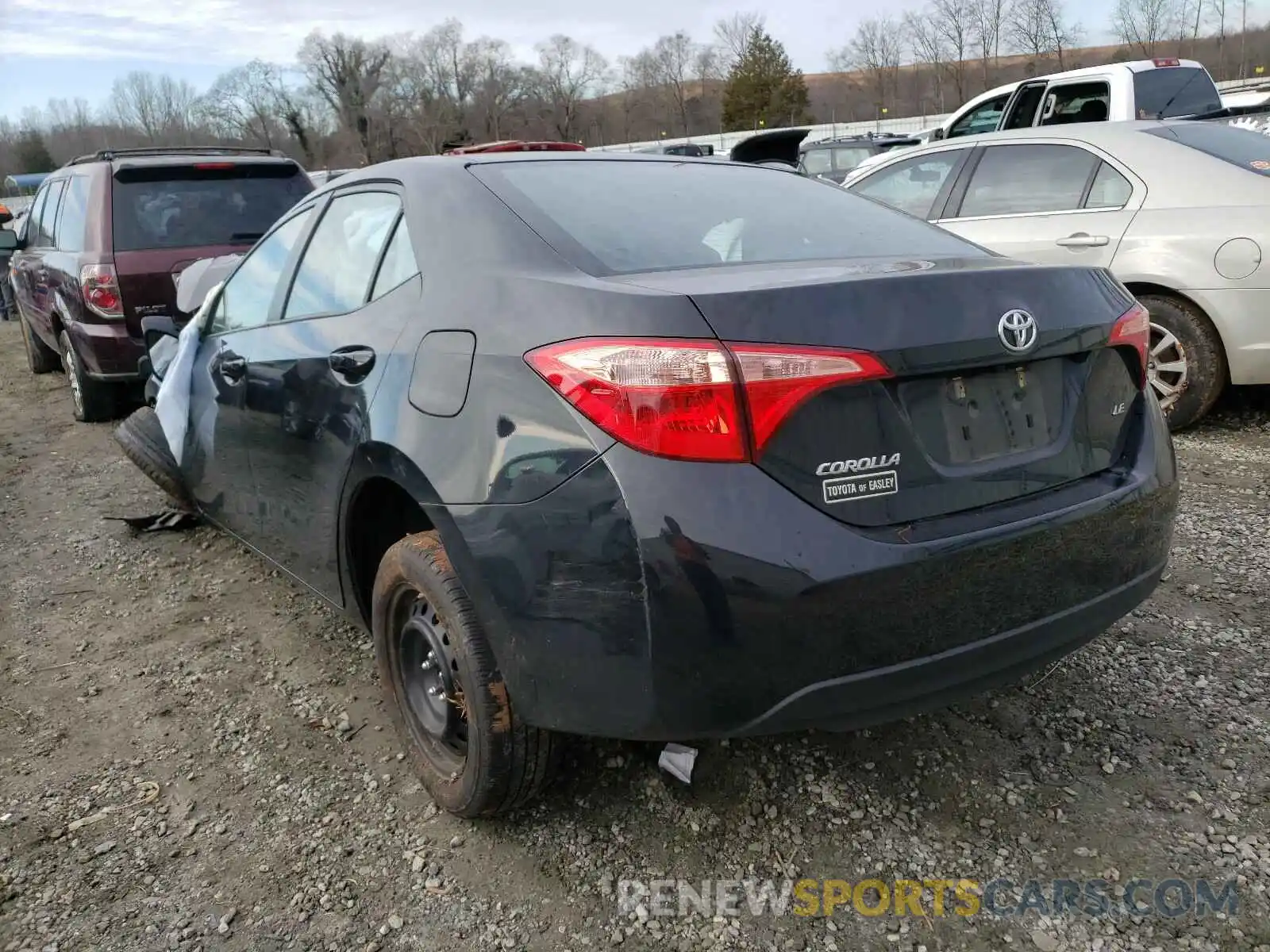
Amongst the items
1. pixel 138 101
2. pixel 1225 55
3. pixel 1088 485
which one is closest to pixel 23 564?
pixel 1088 485

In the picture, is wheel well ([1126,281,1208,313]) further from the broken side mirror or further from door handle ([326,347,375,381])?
the broken side mirror

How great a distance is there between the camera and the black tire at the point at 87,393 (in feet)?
22.3

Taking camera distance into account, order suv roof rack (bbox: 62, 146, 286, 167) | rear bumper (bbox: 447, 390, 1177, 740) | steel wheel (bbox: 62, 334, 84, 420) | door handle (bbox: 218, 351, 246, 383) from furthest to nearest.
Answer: steel wheel (bbox: 62, 334, 84, 420)
suv roof rack (bbox: 62, 146, 286, 167)
door handle (bbox: 218, 351, 246, 383)
rear bumper (bbox: 447, 390, 1177, 740)

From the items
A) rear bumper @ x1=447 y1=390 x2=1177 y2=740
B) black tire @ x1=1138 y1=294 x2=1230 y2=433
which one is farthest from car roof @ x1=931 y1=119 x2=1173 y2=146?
rear bumper @ x1=447 y1=390 x2=1177 y2=740

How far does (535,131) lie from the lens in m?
80.8

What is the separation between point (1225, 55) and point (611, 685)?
220 feet

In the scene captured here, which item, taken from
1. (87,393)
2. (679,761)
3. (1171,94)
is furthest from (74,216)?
(1171,94)

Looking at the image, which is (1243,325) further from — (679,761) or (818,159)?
(818,159)

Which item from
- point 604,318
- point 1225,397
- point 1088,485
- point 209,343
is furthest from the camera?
point 1225,397

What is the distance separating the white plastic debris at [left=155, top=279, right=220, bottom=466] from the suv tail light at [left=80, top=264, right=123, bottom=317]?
104 inches

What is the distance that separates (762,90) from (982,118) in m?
75.1

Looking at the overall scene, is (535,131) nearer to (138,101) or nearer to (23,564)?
(138,101)

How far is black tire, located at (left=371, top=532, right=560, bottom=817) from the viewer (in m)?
2.09

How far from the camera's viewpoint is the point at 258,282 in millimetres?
3404
